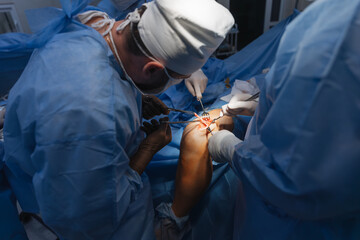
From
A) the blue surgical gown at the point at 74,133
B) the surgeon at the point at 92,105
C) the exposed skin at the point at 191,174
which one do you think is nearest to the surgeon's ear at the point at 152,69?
the surgeon at the point at 92,105

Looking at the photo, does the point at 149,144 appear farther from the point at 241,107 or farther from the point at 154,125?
the point at 241,107

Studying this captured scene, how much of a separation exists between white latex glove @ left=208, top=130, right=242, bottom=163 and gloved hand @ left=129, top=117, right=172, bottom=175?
0.84 feet

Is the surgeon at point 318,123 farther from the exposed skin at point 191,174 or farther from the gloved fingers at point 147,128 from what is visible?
the gloved fingers at point 147,128

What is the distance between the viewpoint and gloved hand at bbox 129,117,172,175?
1.01 metres

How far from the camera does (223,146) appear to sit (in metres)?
0.99

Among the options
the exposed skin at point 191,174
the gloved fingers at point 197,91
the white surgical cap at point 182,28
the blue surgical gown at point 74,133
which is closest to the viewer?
the blue surgical gown at point 74,133

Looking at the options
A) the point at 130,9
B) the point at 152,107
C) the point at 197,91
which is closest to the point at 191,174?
the point at 152,107

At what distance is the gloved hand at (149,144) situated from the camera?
3.32ft

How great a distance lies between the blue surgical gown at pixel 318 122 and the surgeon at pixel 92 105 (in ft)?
1.21

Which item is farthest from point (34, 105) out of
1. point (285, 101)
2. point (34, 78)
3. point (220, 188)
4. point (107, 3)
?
point (107, 3)

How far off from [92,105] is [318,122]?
0.60 m

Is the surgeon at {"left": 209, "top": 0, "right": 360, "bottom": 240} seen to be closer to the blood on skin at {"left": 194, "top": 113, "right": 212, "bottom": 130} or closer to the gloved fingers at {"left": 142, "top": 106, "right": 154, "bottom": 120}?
the blood on skin at {"left": 194, "top": 113, "right": 212, "bottom": 130}

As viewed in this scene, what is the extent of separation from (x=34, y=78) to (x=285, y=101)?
74cm

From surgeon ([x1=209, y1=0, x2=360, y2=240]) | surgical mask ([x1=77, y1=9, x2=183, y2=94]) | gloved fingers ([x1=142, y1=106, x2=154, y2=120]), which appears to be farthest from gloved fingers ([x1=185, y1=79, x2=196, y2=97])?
surgeon ([x1=209, y1=0, x2=360, y2=240])
